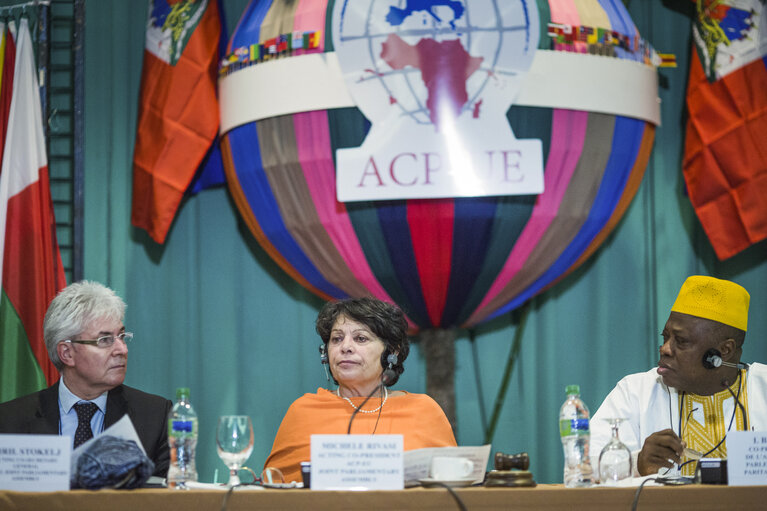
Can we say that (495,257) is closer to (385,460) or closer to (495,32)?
(495,32)

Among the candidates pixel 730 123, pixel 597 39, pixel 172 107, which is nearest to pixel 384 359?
pixel 597 39

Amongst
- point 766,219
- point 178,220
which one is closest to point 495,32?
point 766,219

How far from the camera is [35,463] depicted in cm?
171

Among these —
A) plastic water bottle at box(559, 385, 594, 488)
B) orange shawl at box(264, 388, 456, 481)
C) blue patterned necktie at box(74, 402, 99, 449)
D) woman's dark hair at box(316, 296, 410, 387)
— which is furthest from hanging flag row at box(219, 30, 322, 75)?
plastic water bottle at box(559, 385, 594, 488)

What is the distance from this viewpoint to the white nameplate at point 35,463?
Answer: 170 cm

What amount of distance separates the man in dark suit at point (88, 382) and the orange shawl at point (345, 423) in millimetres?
341

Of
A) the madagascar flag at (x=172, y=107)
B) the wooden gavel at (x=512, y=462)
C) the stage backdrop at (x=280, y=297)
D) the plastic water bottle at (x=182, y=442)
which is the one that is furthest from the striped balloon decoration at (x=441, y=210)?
the wooden gavel at (x=512, y=462)

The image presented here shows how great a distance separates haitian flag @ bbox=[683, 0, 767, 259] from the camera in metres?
3.55

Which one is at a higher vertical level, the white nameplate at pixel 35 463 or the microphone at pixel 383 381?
the microphone at pixel 383 381

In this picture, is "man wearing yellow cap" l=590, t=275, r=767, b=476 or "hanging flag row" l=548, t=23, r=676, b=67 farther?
"hanging flag row" l=548, t=23, r=676, b=67

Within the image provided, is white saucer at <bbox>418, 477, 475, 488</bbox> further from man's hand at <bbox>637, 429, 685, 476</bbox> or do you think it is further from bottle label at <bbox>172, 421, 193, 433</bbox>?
man's hand at <bbox>637, 429, 685, 476</bbox>

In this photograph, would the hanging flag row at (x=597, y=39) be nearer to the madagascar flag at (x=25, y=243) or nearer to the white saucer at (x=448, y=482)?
the white saucer at (x=448, y=482)

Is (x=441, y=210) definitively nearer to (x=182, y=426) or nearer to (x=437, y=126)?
(x=437, y=126)

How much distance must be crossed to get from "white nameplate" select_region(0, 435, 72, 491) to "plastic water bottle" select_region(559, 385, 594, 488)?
0.99m
